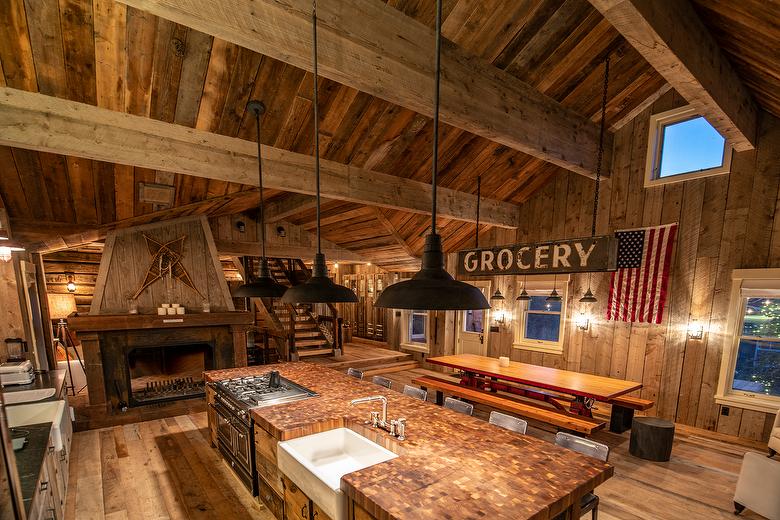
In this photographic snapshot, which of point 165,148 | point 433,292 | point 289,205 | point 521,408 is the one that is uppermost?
point 165,148

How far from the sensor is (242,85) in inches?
127

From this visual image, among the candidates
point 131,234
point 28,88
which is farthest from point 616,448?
point 131,234

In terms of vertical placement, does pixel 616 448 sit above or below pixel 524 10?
below

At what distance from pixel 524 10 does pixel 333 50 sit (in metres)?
2.16

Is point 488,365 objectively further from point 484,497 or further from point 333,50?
point 333,50

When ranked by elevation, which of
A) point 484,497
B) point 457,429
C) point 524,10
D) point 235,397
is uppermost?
point 524,10

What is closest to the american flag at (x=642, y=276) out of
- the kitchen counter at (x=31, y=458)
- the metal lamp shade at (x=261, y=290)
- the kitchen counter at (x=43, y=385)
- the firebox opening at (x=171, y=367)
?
the metal lamp shade at (x=261, y=290)

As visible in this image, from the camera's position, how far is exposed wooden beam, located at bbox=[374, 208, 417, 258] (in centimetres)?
651

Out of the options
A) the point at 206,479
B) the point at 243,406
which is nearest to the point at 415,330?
the point at 206,479

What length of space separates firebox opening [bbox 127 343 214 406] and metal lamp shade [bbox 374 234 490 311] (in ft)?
18.2

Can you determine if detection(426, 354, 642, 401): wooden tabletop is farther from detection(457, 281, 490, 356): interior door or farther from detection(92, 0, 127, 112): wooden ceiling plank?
detection(92, 0, 127, 112): wooden ceiling plank

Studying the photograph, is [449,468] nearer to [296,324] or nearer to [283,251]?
[283,251]

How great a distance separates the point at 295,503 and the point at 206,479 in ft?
6.11

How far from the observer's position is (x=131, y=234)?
5531 mm
